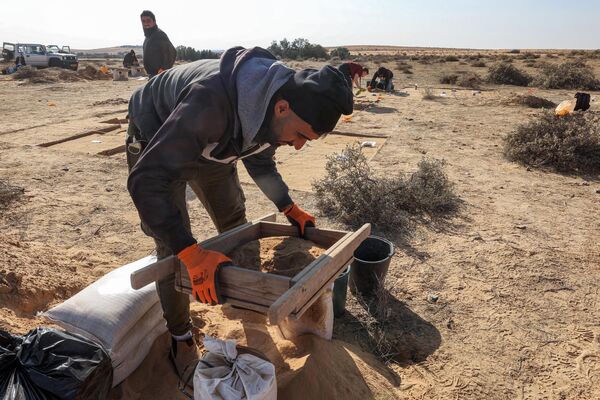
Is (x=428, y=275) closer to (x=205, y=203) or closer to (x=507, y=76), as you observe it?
(x=205, y=203)

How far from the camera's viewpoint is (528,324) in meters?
2.80

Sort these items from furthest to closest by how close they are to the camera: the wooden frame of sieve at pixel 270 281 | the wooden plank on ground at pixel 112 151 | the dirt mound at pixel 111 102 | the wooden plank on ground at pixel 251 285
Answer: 1. the dirt mound at pixel 111 102
2. the wooden plank on ground at pixel 112 151
3. the wooden plank on ground at pixel 251 285
4. the wooden frame of sieve at pixel 270 281

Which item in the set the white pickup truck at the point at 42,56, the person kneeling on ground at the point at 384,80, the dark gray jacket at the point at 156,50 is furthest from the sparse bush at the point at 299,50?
the dark gray jacket at the point at 156,50

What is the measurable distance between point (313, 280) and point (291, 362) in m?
0.86

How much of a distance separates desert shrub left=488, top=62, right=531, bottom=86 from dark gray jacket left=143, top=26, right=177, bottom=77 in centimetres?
1635

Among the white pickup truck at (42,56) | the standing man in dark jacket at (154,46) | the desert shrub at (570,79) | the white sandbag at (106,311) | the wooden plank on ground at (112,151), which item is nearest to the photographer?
the white sandbag at (106,311)

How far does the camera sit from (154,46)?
20.3 ft

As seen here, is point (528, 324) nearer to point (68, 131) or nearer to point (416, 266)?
point (416, 266)

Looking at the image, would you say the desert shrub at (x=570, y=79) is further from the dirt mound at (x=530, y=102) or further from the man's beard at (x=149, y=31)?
the man's beard at (x=149, y=31)

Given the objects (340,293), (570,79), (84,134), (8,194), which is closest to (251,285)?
(340,293)

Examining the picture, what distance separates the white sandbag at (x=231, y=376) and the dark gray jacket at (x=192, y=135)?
508 millimetres

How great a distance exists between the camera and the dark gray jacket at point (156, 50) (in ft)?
20.3

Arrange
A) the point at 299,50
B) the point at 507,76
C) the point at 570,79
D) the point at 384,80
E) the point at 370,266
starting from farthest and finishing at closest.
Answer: the point at 299,50
the point at 507,76
the point at 570,79
the point at 384,80
the point at 370,266

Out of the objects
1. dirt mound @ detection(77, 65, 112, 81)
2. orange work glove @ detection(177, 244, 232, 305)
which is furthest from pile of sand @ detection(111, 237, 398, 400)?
dirt mound @ detection(77, 65, 112, 81)
